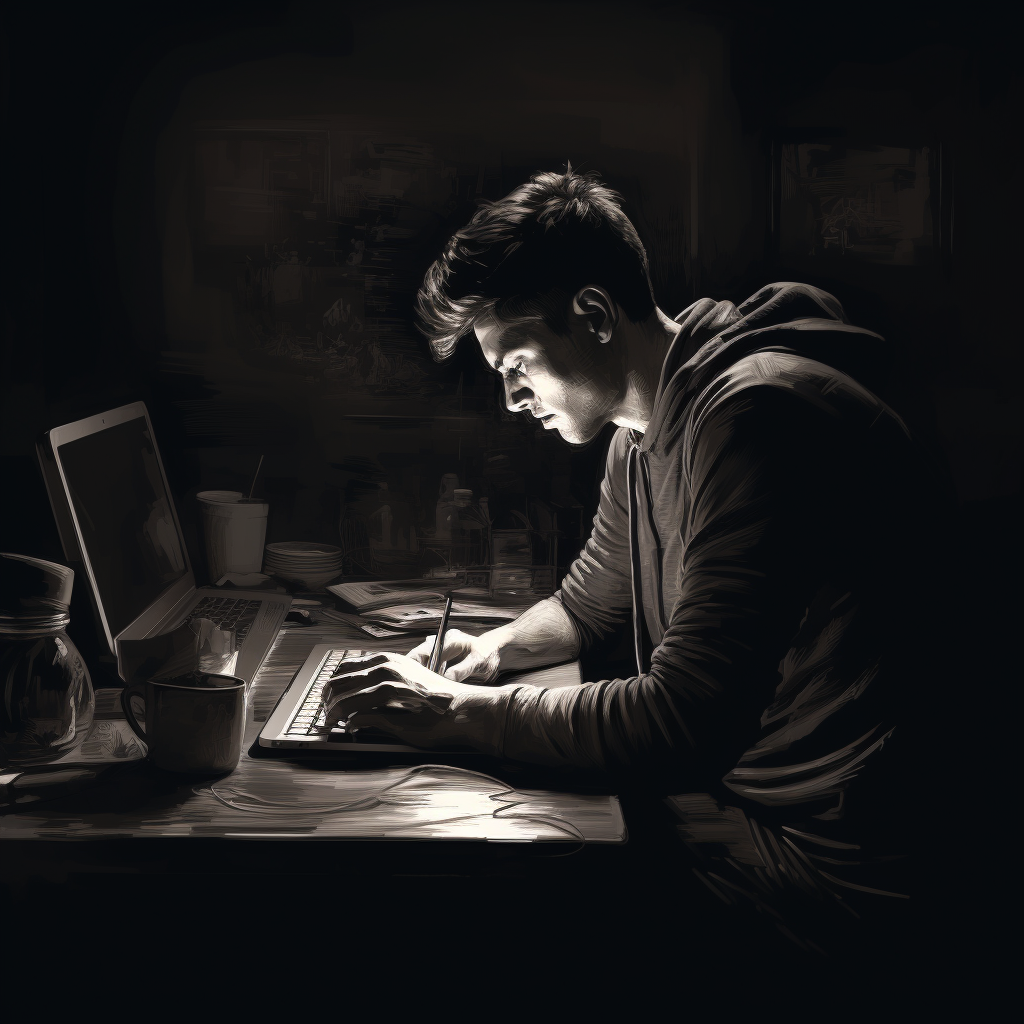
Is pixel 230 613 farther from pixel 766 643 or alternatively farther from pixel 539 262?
pixel 766 643

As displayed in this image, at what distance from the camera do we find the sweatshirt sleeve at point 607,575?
167 cm

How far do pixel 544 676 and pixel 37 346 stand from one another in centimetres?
125

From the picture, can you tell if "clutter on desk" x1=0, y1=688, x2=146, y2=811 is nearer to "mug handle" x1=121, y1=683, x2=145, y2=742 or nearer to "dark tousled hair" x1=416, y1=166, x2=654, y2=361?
"mug handle" x1=121, y1=683, x2=145, y2=742

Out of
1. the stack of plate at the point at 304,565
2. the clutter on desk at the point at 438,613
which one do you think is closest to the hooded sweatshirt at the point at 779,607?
the clutter on desk at the point at 438,613

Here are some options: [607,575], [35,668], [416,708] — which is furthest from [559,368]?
[35,668]

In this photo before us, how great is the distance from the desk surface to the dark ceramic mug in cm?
2

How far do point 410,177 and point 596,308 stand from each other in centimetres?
89

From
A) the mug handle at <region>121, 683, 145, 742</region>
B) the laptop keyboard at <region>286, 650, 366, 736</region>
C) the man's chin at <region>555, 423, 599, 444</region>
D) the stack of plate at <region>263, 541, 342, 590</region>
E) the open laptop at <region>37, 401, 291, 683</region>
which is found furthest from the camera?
the stack of plate at <region>263, 541, 342, 590</region>

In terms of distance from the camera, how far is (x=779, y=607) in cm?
101

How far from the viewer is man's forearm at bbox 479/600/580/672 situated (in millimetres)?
1554

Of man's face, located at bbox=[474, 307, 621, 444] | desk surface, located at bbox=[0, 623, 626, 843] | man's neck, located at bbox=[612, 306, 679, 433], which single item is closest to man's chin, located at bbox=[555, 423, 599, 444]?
man's face, located at bbox=[474, 307, 621, 444]

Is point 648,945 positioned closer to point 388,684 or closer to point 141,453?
point 388,684

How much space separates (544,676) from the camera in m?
1.52

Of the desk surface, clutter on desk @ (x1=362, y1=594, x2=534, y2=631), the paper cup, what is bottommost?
the desk surface
